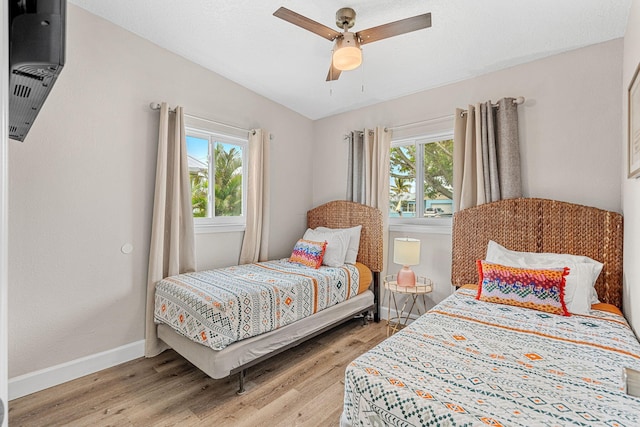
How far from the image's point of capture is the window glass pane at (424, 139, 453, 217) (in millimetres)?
3295

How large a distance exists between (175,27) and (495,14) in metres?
2.43

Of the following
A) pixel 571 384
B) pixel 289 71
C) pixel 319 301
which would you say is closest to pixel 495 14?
pixel 289 71

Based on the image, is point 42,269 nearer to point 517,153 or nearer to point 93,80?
point 93,80

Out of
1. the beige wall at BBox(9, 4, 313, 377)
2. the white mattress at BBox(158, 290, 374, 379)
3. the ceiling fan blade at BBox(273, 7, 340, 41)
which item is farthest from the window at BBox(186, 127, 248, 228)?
the ceiling fan blade at BBox(273, 7, 340, 41)

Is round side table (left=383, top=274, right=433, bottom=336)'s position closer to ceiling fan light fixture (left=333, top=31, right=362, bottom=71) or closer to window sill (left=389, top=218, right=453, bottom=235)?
window sill (left=389, top=218, right=453, bottom=235)

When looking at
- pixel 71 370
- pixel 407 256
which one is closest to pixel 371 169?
pixel 407 256

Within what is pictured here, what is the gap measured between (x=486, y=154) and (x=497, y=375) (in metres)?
2.04

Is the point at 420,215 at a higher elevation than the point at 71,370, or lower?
higher

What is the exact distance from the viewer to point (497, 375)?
4.26ft

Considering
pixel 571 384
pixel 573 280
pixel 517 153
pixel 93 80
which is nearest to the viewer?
pixel 571 384

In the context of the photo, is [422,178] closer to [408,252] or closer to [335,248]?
[408,252]

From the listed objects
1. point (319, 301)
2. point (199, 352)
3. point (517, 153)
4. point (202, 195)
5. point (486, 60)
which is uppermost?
point (486, 60)

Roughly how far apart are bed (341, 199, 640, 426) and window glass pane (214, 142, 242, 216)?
2429 mm

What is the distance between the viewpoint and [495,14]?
219 cm
